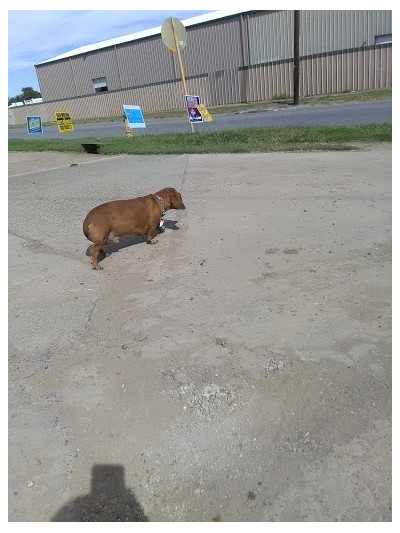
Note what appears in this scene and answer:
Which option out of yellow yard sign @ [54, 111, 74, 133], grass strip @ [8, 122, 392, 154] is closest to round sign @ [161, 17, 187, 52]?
grass strip @ [8, 122, 392, 154]

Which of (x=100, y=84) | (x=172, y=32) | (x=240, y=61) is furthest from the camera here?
(x=100, y=84)

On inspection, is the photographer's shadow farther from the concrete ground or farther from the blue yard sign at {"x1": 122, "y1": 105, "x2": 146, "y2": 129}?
the blue yard sign at {"x1": 122, "y1": 105, "x2": 146, "y2": 129}

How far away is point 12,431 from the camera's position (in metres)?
2.58

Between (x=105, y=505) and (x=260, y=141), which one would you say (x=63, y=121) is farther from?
(x=105, y=505)

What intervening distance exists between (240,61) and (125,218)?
3657 centimetres

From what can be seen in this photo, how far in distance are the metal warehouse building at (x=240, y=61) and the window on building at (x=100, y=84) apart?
11 centimetres

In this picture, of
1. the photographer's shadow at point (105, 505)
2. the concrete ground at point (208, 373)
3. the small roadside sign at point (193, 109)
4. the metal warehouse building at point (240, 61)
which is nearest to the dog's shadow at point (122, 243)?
the concrete ground at point (208, 373)

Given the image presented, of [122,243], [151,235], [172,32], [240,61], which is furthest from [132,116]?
[240,61]

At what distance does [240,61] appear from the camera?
36.9 m

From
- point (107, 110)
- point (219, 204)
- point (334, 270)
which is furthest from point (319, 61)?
point (334, 270)

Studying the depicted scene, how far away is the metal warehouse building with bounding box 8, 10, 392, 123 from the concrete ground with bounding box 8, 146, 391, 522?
1090 inches

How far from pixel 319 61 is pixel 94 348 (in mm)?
31943

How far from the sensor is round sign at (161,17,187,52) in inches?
490

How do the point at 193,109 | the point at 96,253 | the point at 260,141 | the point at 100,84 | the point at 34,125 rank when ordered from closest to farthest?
the point at 96,253, the point at 260,141, the point at 193,109, the point at 34,125, the point at 100,84
